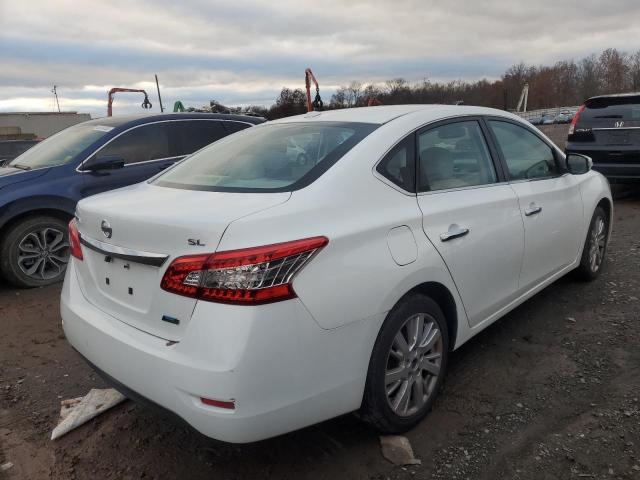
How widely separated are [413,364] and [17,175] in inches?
173

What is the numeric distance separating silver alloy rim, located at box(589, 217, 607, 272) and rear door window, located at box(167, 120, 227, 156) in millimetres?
4141

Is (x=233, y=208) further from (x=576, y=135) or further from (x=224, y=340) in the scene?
(x=576, y=135)

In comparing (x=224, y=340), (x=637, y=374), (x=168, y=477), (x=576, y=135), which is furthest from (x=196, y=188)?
(x=576, y=135)

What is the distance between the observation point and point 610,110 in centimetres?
789

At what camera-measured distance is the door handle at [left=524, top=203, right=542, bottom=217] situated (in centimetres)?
336

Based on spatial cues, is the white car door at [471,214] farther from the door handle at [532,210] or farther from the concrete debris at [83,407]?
the concrete debris at [83,407]

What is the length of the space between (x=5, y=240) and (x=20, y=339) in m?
1.36

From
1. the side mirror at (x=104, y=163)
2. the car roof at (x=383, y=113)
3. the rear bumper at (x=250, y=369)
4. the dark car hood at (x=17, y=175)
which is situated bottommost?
the rear bumper at (x=250, y=369)

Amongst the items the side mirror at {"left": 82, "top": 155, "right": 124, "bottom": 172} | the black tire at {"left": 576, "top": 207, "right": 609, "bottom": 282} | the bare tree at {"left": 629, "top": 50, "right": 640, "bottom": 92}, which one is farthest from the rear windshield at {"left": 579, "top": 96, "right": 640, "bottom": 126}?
the bare tree at {"left": 629, "top": 50, "right": 640, "bottom": 92}

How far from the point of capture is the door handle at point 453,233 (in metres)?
2.67

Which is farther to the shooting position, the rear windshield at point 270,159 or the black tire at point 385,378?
the rear windshield at point 270,159

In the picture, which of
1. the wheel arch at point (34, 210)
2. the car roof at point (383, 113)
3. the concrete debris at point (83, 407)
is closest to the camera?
the concrete debris at point (83, 407)

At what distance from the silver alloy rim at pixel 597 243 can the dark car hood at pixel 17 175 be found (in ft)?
16.9

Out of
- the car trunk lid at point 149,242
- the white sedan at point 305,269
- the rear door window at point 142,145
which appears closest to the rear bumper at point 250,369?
the white sedan at point 305,269
